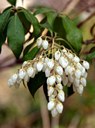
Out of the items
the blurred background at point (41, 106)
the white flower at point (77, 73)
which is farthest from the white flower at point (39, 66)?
the blurred background at point (41, 106)

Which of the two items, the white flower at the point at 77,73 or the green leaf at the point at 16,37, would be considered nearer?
the white flower at the point at 77,73

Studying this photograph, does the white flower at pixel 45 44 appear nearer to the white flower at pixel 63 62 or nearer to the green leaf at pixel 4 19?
the white flower at pixel 63 62

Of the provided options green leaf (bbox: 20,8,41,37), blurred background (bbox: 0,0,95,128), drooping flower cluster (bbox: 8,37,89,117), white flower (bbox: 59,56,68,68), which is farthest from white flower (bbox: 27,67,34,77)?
blurred background (bbox: 0,0,95,128)

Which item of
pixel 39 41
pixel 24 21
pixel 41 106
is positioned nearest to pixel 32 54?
pixel 39 41

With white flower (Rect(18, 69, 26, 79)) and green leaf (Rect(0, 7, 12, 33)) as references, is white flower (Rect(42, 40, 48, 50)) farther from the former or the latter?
green leaf (Rect(0, 7, 12, 33))

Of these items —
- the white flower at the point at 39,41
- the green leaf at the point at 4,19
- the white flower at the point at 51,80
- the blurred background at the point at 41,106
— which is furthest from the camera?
the blurred background at the point at 41,106

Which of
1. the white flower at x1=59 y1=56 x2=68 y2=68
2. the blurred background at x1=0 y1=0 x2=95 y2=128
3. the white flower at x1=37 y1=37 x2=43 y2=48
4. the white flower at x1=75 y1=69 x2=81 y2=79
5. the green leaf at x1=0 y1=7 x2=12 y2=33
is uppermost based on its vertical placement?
the green leaf at x1=0 y1=7 x2=12 y2=33

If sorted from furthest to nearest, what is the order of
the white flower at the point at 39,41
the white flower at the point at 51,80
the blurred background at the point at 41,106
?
the blurred background at the point at 41,106, the white flower at the point at 39,41, the white flower at the point at 51,80
